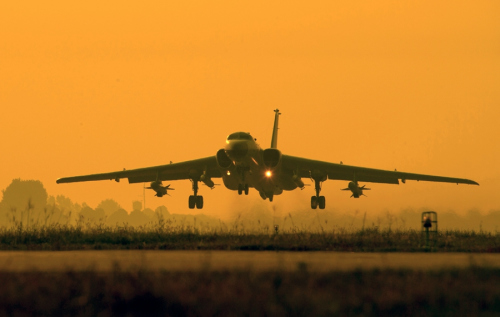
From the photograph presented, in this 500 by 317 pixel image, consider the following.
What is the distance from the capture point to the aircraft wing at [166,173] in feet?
131

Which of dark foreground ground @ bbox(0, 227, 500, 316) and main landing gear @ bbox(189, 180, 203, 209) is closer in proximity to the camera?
dark foreground ground @ bbox(0, 227, 500, 316)

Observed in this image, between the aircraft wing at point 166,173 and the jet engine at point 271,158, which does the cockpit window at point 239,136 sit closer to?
the jet engine at point 271,158

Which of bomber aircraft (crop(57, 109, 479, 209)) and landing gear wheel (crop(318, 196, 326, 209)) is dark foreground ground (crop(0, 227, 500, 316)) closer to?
bomber aircraft (crop(57, 109, 479, 209))

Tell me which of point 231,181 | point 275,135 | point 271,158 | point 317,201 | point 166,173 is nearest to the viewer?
point 271,158

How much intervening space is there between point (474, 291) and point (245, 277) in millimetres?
2768

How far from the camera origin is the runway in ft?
39.5

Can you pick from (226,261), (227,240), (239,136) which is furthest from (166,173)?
(226,261)

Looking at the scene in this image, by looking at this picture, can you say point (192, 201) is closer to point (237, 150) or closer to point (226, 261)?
point (237, 150)

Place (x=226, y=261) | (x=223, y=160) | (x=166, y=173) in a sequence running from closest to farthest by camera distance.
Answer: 1. (x=226, y=261)
2. (x=223, y=160)
3. (x=166, y=173)

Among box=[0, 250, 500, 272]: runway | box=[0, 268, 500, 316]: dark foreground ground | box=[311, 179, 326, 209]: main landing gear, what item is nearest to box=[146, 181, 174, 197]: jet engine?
box=[311, 179, 326, 209]: main landing gear

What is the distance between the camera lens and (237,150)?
3397cm

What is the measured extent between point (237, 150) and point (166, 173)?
9.72 meters

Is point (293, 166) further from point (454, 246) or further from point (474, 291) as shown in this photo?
point (474, 291)

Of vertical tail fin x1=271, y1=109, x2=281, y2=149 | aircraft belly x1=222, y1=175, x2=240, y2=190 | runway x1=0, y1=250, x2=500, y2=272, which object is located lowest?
runway x1=0, y1=250, x2=500, y2=272
